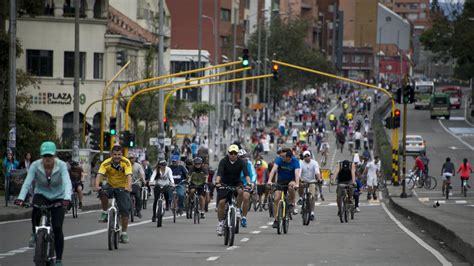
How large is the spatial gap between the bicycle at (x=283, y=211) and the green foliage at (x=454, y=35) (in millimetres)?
97442

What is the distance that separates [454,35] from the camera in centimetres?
13050

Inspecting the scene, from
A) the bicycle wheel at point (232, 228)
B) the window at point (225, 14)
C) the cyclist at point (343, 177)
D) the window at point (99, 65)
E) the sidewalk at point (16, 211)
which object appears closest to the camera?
the bicycle wheel at point (232, 228)

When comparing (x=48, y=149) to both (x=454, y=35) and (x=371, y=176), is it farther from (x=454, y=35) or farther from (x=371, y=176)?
(x=454, y=35)

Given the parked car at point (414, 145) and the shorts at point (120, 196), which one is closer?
the shorts at point (120, 196)

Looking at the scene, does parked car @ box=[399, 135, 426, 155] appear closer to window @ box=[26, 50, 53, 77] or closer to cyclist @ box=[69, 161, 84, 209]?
window @ box=[26, 50, 53, 77]

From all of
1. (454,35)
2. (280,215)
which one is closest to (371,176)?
(280,215)

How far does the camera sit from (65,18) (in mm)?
74688

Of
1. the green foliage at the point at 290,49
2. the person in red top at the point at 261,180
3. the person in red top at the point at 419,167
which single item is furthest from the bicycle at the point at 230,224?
the green foliage at the point at 290,49

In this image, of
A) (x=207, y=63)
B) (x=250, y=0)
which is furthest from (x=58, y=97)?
(x=250, y=0)

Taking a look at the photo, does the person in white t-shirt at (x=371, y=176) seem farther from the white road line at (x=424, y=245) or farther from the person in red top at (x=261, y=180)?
the white road line at (x=424, y=245)

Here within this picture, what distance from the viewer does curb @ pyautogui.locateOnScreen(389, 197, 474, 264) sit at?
21.8 m

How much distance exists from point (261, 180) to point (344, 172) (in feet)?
29.1

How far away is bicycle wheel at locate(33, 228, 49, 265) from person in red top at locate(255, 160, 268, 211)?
24.7 m

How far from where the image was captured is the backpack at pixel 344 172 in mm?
34844
